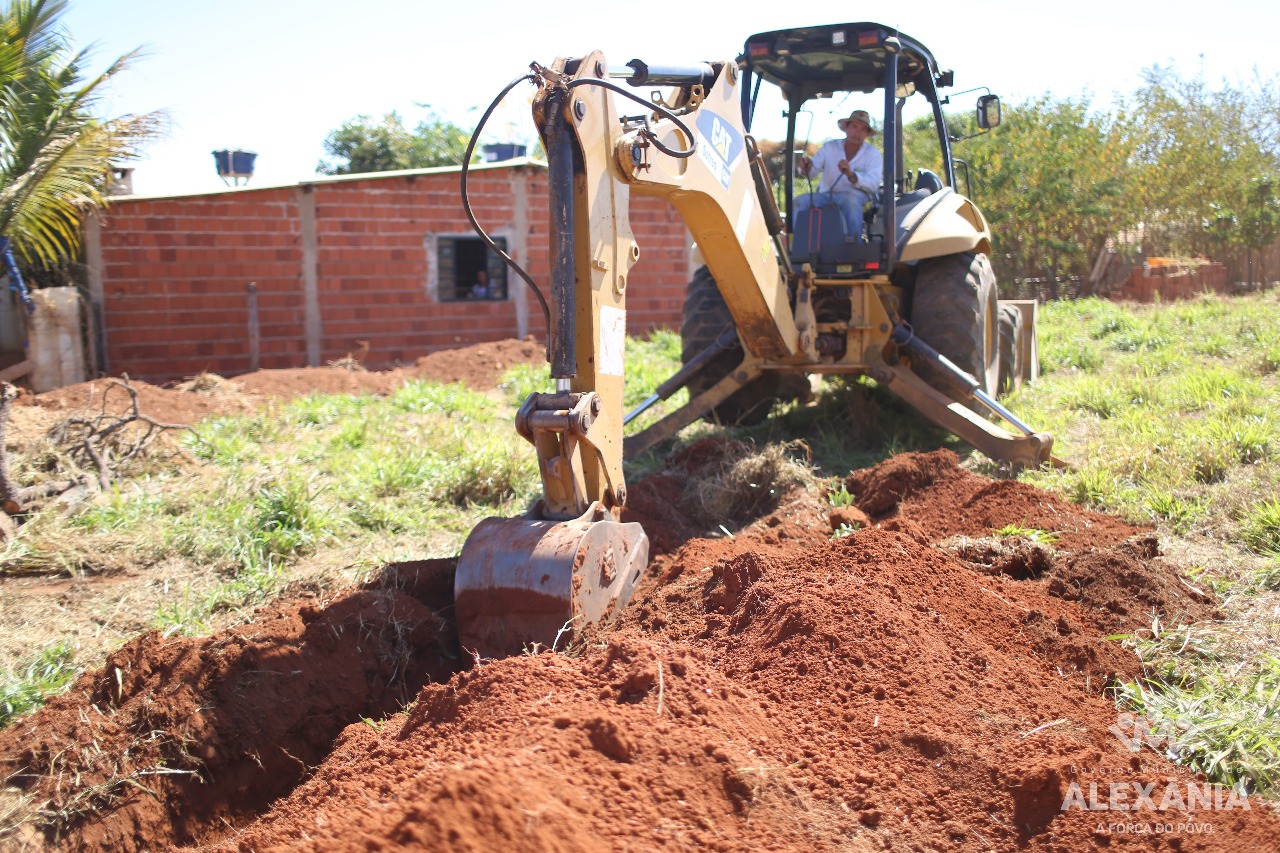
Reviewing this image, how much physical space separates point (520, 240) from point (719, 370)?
797cm

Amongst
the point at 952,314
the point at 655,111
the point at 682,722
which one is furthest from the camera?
the point at 952,314

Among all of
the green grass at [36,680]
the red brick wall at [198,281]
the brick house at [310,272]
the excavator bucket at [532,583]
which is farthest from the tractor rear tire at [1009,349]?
the red brick wall at [198,281]

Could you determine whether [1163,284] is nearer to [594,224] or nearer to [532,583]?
[594,224]

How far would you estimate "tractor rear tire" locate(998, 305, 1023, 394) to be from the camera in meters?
8.41

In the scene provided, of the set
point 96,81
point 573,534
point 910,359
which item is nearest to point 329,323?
point 96,81

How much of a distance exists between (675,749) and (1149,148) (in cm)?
2131

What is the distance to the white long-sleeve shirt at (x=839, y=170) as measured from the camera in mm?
6988

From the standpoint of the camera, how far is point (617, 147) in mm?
4000

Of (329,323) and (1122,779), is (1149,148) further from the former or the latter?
(1122,779)

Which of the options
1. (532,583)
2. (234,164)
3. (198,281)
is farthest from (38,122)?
(234,164)

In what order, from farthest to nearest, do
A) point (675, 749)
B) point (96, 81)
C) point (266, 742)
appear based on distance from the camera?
point (96, 81)
point (266, 742)
point (675, 749)

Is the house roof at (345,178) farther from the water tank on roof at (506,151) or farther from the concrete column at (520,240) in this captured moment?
the water tank on roof at (506,151)

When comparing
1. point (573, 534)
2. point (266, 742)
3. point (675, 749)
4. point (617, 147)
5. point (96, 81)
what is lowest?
point (266, 742)

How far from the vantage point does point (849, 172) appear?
7.02 meters
